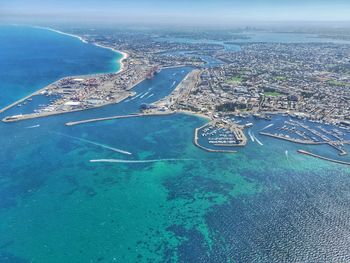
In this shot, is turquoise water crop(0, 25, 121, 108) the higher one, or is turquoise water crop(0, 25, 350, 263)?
turquoise water crop(0, 25, 121, 108)

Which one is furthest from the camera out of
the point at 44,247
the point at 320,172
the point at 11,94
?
the point at 11,94

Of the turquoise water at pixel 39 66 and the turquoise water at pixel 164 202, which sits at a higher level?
the turquoise water at pixel 39 66

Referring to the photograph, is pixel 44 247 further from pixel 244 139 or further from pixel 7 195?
pixel 244 139

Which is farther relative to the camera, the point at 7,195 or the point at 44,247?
the point at 7,195

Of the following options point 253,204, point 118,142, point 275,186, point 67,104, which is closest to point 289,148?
point 275,186

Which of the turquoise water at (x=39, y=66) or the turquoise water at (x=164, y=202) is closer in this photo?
the turquoise water at (x=164, y=202)

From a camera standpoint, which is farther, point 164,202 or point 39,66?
point 39,66

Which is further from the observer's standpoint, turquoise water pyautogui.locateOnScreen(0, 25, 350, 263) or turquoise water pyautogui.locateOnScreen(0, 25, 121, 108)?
turquoise water pyautogui.locateOnScreen(0, 25, 121, 108)

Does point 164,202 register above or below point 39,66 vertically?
below
